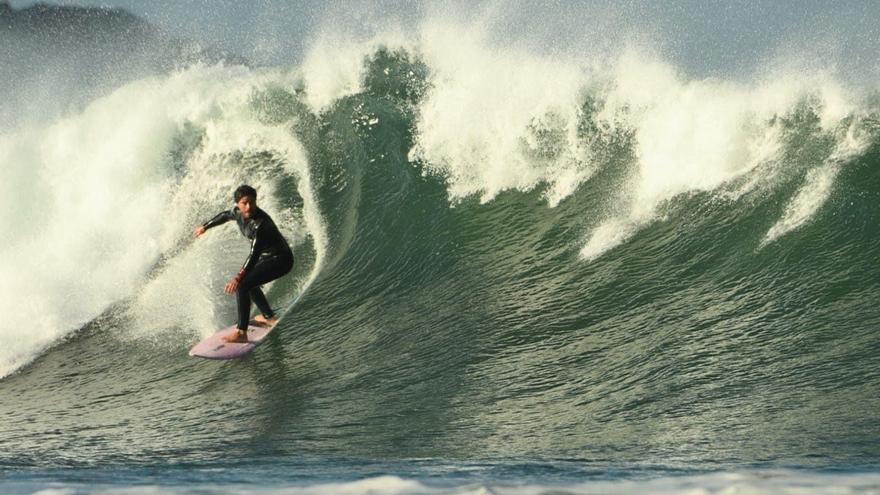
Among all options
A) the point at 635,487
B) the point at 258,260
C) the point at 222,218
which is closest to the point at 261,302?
the point at 258,260

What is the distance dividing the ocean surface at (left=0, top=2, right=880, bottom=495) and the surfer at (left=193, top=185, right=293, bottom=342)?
368 millimetres

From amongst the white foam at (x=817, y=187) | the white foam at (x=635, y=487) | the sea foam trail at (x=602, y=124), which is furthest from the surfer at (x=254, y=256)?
the white foam at (x=817, y=187)

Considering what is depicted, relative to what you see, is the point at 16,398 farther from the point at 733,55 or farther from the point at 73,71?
the point at 73,71

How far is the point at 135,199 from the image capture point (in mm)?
12266

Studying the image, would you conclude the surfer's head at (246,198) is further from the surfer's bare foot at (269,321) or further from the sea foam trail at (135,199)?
the sea foam trail at (135,199)

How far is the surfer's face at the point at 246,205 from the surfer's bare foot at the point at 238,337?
0.91 m

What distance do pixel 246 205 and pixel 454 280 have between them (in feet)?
6.66

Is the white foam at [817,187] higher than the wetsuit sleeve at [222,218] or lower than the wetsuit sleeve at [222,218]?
higher

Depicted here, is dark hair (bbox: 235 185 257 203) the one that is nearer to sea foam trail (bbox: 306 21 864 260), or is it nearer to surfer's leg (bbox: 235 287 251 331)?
surfer's leg (bbox: 235 287 251 331)

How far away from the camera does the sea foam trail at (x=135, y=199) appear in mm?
10250

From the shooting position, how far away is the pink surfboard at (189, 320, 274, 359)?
8.41 meters

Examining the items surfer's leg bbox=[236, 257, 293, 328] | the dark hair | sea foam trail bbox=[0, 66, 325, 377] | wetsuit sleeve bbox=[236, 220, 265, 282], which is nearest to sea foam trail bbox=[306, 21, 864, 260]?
sea foam trail bbox=[0, 66, 325, 377]

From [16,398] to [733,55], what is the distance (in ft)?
28.9

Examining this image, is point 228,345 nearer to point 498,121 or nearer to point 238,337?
point 238,337
